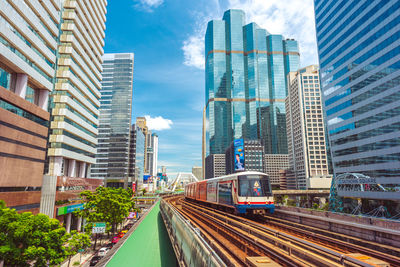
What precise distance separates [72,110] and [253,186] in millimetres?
48302

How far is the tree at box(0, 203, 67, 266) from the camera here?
795 inches

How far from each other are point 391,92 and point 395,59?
20.4 feet

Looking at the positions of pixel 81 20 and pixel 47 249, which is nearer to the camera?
pixel 47 249

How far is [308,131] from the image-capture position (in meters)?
131

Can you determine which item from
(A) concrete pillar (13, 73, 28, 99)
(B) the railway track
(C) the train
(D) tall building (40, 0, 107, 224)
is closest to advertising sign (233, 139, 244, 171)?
(D) tall building (40, 0, 107, 224)

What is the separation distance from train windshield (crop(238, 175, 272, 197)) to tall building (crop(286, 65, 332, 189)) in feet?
369

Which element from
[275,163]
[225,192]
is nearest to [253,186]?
[225,192]

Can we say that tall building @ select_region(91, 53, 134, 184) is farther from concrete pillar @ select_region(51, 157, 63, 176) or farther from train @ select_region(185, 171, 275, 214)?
train @ select_region(185, 171, 275, 214)

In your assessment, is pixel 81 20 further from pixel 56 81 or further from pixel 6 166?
pixel 6 166

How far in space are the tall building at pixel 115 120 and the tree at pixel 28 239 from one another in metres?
101

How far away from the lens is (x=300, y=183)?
13125cm

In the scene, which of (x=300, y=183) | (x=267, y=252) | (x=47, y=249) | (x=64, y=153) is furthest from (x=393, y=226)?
(x=300, y=183)

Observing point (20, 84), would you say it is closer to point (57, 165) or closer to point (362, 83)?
point (57, 165)

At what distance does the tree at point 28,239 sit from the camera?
66.2 ft
